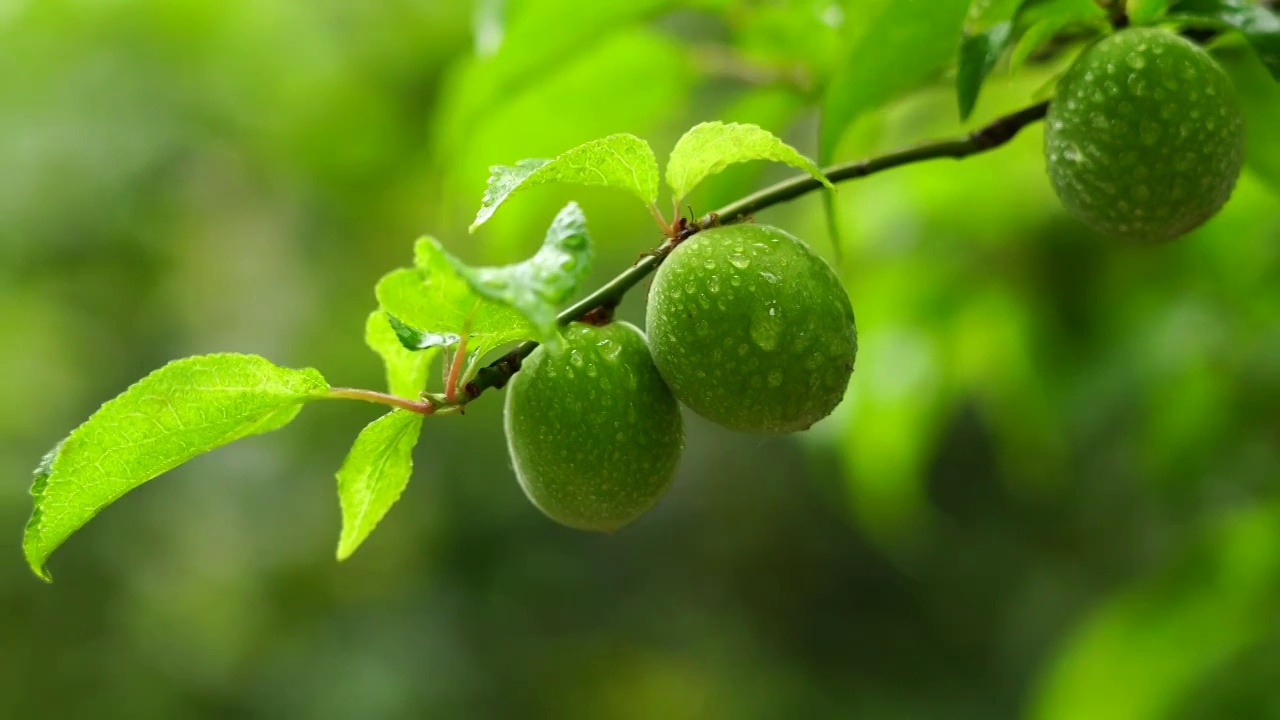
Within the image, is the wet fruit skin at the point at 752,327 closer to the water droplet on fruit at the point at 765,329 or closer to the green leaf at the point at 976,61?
the water droplet on fruit at the point at 765,329

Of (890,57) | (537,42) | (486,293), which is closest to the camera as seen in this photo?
(486,293)

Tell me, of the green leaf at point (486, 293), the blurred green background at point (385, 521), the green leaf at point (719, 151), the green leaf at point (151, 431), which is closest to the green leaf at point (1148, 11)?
the green leaf at point (719, 151)

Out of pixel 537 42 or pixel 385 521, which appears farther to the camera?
pixel 385 521

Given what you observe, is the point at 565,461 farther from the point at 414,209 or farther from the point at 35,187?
Answer: the point at 35,187

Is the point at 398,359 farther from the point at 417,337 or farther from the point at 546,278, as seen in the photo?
the point at 546,278

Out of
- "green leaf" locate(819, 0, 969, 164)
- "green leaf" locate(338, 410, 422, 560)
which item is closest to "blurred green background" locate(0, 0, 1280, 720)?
"green leaf" locate(819, 0, 969, 164)

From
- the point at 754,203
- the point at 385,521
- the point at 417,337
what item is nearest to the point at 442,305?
the point at 417,337
